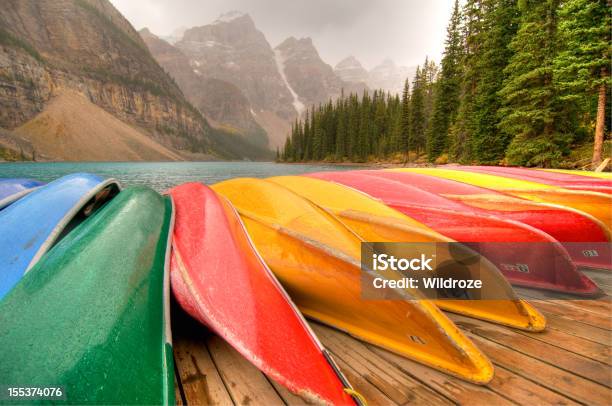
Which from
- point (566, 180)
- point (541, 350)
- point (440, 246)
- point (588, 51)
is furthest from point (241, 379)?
point (588, 51)

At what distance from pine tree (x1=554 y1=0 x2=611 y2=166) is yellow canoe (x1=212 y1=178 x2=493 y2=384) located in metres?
15.3

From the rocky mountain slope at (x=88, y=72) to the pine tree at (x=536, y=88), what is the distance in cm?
9282

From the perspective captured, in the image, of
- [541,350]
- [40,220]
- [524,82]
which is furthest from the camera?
[524,82]

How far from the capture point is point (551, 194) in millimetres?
3322

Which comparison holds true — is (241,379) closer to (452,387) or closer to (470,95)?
(452,387)

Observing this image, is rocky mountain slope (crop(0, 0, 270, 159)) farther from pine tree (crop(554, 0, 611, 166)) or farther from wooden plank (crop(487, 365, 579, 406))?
wooden plank (crop(487, 365, 579, 406))

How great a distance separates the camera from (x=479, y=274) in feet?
6.49

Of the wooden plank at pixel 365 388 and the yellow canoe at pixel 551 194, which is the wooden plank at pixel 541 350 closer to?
the wooden plank at pixel 365 388

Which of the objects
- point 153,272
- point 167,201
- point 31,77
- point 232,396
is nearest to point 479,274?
point 232,396

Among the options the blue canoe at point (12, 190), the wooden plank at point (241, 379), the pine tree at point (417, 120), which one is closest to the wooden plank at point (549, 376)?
the wooden plank at point (241, 379)

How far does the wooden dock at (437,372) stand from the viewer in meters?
1.37

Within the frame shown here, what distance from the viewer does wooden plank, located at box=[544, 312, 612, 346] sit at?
72.7 inches

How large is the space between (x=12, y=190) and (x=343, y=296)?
13.6 ft

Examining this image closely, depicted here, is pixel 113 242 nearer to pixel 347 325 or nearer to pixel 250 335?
pixel 250 335
